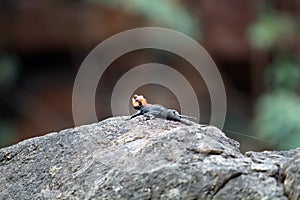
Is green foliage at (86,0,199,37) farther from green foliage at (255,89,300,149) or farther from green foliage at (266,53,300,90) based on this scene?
green foliage at (255,89,300,149)

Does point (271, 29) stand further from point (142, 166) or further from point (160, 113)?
point (142, 166)

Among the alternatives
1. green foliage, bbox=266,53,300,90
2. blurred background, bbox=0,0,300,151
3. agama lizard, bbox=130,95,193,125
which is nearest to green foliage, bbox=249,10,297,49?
blurred background, bbox=0,0,300,151

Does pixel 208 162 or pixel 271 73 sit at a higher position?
pixel 271 73

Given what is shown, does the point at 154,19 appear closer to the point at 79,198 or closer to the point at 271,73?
the point at 271,73

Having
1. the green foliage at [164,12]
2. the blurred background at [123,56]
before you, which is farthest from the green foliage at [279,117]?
the green foliage at [164,12]

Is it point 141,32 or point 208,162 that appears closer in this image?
point 208,162

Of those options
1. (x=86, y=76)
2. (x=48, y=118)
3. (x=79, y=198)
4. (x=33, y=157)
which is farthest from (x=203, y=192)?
(x=48, y=118)

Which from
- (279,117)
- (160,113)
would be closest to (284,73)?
(279,117)
